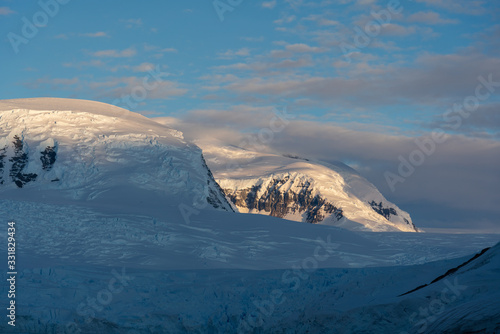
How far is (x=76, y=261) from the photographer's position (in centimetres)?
2500

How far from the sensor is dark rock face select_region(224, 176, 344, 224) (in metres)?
162

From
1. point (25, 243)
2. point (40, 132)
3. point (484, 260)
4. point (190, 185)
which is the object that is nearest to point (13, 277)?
point (25, 243)

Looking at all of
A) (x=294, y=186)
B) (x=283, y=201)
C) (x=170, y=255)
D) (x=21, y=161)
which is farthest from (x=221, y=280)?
(x=283, y=201)

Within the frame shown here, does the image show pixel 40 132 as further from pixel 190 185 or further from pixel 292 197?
pixel 292 197

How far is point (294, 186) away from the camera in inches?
6486

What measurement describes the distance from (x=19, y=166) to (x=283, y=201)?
134 metres

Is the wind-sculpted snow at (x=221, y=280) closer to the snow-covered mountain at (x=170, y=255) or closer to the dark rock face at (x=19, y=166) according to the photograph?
the snow-covered mountain at (x=170, y=255)

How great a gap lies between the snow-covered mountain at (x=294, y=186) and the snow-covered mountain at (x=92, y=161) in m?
82.1

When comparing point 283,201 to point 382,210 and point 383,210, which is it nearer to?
point 382,210

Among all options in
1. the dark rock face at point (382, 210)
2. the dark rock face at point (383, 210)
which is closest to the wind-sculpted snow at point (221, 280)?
the dark rock face at point (382, 210)

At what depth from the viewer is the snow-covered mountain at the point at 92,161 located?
43031 millimetres

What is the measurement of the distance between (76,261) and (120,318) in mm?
11021

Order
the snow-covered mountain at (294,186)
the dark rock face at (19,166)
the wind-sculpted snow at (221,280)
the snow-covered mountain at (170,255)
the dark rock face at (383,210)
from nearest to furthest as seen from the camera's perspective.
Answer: the wind-sculpted snow at (221,280) → the snow-covered mountain at (170,255) → the dark rock face at (19,166) → the snow-covered mountain at (294,186) → the dark rock face at (383,210)

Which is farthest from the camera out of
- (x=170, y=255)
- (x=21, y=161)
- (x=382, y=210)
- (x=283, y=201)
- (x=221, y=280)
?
(x=283, y=201)
